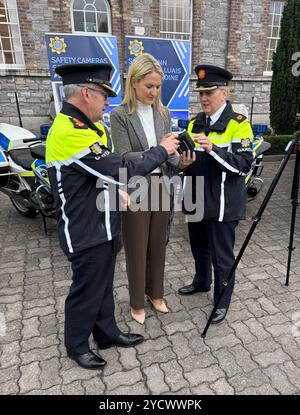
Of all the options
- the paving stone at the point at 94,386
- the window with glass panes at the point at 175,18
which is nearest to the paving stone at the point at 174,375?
the paving stone at the point at 94,386

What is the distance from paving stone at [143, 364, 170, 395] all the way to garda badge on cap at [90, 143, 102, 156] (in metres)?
1.45

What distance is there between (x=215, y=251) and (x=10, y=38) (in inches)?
419

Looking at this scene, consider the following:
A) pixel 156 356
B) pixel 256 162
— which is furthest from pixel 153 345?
pixel 256 162

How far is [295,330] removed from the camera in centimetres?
248

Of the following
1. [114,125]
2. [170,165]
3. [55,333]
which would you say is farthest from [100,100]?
[55,333]

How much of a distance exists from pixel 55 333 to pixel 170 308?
95 cm

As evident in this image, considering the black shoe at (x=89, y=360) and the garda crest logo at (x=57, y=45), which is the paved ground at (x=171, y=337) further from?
the garda crest logo at (x=57, y=45)

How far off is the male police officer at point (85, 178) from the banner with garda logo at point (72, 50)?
3633 millimetres

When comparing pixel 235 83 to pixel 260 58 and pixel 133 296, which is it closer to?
pixel 260 58

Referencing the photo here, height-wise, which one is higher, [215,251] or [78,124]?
[78,124]

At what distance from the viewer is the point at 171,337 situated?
2.41m

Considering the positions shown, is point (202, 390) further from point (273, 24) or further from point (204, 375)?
point (273, 24)

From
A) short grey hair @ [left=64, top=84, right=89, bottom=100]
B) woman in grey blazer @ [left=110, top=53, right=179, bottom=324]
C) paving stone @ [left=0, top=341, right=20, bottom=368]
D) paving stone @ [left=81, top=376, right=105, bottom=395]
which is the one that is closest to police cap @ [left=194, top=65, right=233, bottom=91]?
woman in grey blazer @ [left=110, top=53, right=179, bottom=324]

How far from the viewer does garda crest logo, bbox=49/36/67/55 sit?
5.06 m
